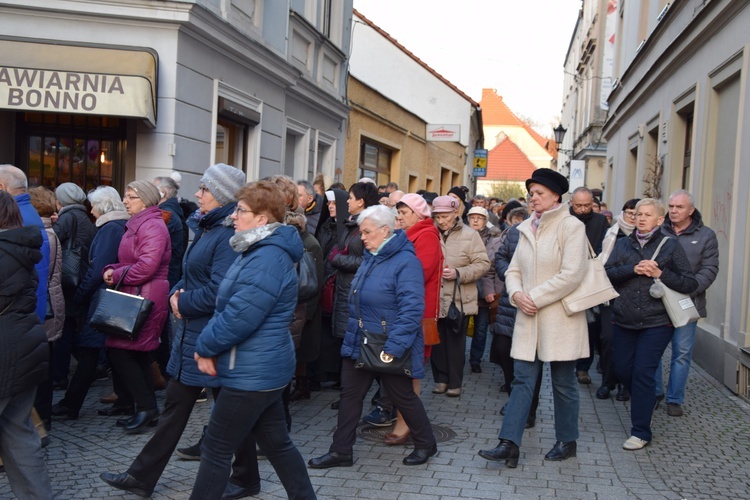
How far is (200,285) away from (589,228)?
16.9 feet

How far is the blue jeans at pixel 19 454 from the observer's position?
4.15m

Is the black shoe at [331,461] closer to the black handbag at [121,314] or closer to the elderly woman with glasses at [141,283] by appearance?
the elderly woman with glasses at [141,283]

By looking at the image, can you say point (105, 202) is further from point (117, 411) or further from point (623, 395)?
point (623, 395)

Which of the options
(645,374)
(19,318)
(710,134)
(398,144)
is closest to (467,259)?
(645,374)

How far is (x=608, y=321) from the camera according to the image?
26.4ft

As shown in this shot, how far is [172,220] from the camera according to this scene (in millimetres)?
7301

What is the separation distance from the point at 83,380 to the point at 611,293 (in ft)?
13.2

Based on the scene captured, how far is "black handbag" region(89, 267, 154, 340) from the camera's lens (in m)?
5.63

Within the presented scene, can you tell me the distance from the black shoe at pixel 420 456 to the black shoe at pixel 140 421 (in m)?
1.93

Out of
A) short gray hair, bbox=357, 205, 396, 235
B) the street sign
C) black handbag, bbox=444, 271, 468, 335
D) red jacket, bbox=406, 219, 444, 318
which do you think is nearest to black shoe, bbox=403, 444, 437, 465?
red jacket, bbox=406, 219, 444, 318

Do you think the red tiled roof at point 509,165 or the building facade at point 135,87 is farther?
the red tiled roof at point 509,165

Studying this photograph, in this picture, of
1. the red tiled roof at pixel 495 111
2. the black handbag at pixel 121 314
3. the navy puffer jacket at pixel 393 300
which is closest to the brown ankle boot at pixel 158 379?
the black handbag at pixel 121 314

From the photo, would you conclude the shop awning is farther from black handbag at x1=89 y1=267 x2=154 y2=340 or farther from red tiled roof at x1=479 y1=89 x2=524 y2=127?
red tiled roof at x1=479 y1=89 x2=524 y2=127

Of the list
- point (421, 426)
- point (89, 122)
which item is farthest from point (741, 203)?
point (89, 122)
